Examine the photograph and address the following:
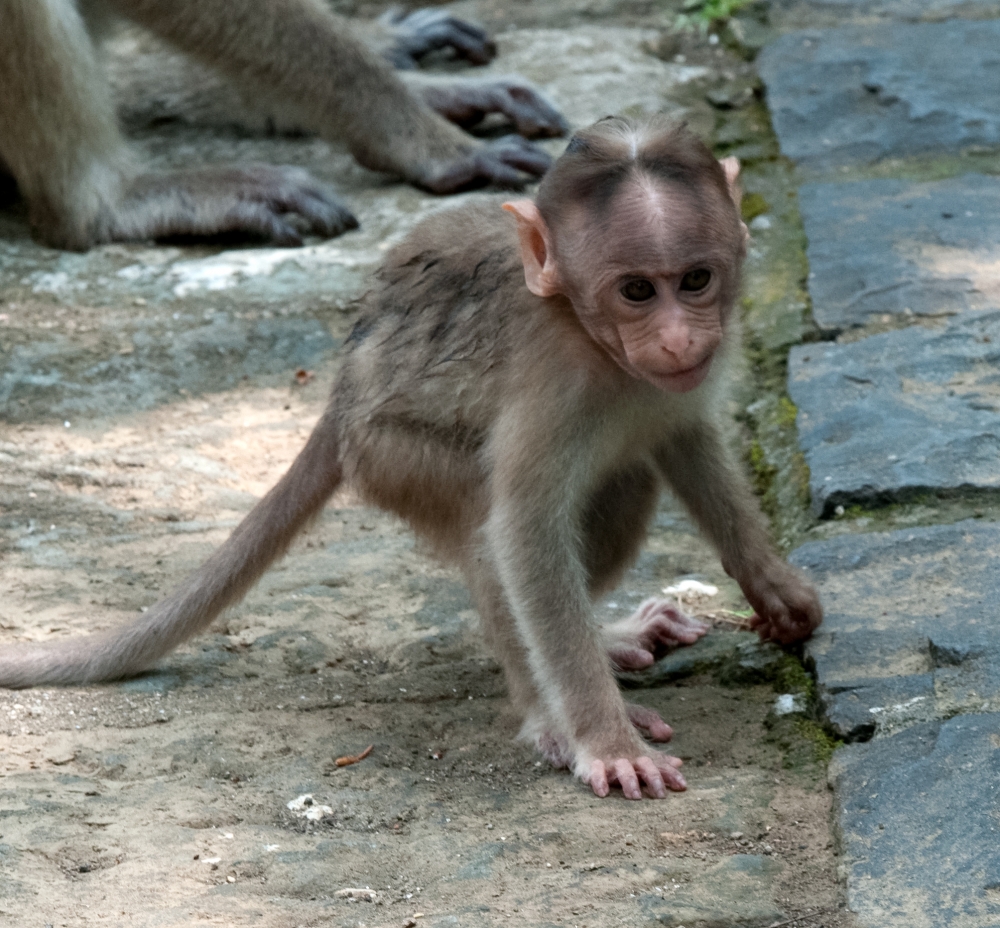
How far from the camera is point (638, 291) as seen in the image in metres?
3.01

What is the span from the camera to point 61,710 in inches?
135

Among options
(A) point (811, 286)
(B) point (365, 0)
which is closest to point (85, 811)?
(A) point (811, 286)

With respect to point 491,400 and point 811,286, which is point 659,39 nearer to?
point 811,286

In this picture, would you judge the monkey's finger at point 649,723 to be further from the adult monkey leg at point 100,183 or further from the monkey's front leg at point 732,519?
the adult monkey leg at point 100,183

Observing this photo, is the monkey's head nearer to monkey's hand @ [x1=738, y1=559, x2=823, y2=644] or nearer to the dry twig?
monkey's hand @ [x1=738, y1=559, x2=823, y2=644]

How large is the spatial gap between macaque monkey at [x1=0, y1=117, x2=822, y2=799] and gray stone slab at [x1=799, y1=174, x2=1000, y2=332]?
1.17 meters

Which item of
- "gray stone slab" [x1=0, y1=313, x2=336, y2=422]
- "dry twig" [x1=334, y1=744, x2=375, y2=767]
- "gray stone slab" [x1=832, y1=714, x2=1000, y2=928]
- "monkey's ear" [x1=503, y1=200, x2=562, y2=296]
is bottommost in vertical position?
"gray stone slab" [x1=0, y1=313, x2=336, y2=422]

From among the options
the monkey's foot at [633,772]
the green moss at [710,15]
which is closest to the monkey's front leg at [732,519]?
the monkey's foot at [633,772]

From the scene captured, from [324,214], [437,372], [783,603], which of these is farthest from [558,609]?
[324,214]

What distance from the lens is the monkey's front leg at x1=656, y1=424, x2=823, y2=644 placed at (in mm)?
3439

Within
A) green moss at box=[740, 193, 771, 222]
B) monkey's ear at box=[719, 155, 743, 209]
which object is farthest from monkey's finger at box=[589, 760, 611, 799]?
green moss at box=[740, 193, 771, 222]

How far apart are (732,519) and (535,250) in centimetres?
90

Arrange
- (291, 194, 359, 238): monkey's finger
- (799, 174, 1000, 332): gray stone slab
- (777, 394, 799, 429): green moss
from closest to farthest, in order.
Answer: (777, 394, 799, 429): green moss
(799, 174, 1000, 332): gray stone slab
(291, 194, 359, 238): monkey's finger

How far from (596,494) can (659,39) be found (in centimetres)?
392
